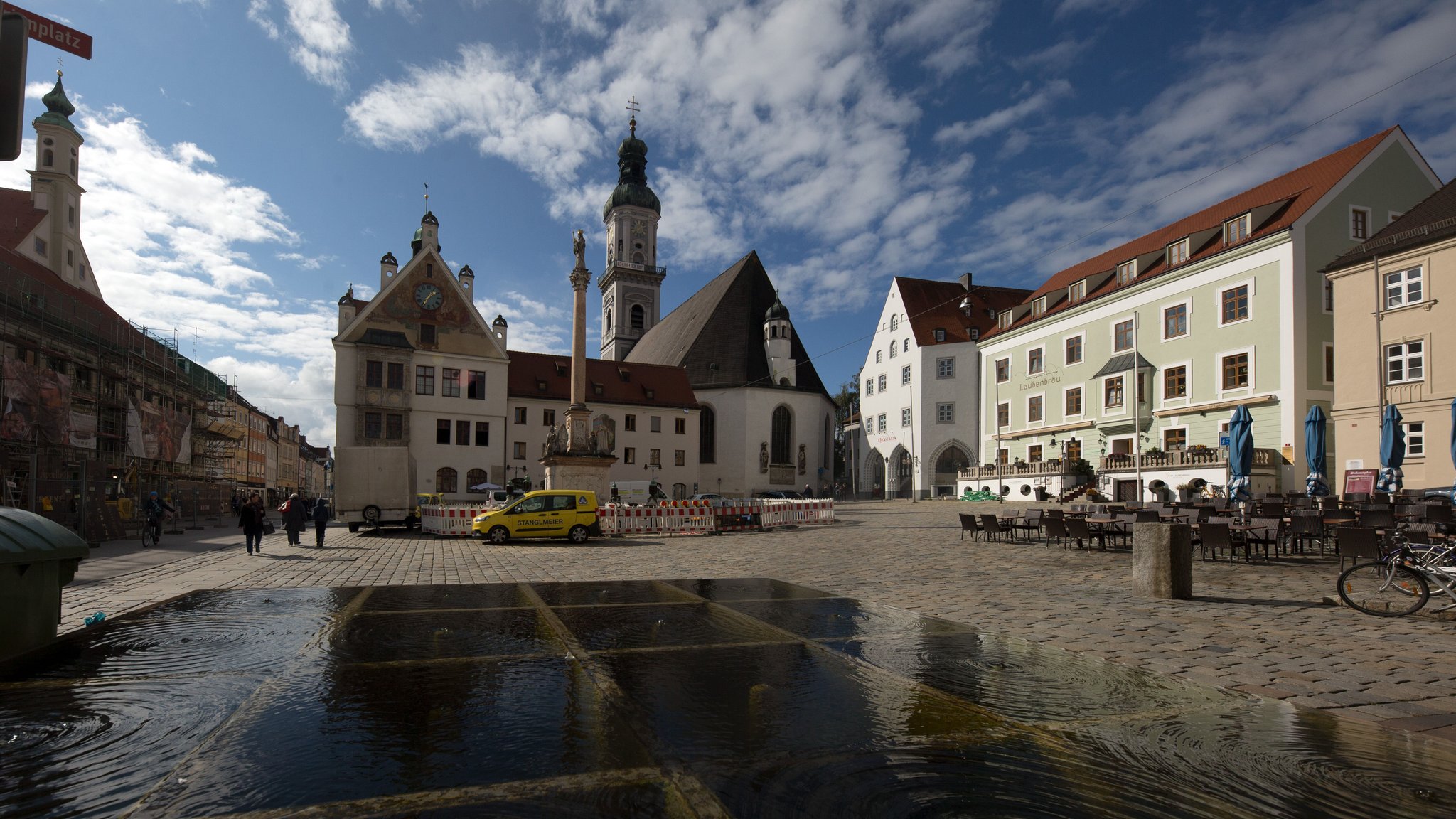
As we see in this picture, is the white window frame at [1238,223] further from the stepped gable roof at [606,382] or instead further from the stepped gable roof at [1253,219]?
the stepped gable roof at [606,382]

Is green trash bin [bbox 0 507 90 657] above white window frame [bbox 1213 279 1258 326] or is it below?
below

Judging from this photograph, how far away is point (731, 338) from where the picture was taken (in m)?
66.5

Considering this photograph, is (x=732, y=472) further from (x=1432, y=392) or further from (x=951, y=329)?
(x=1432, y=392)

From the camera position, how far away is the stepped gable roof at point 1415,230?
2633 cm

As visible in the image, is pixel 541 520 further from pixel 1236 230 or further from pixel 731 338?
pixel 731 338

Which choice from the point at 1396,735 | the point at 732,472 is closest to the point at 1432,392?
the point at 1396,735

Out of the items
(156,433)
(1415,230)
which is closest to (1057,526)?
(1415,230)

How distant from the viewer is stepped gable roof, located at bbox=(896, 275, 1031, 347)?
5681cm

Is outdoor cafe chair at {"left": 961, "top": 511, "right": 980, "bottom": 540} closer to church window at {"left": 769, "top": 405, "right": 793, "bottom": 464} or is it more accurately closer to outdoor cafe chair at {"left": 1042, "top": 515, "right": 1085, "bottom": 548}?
outdoor cafe chair at {"left": 1042, "top": 515, "right": 1085, "bottom": 548}

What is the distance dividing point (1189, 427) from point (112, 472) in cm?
5108

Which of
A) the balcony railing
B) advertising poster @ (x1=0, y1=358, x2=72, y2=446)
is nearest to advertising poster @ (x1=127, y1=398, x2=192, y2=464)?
advertising poster @ (x1=0, y1=358, x2=72, y2=446)

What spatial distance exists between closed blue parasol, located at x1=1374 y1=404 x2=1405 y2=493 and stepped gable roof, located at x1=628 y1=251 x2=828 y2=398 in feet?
147

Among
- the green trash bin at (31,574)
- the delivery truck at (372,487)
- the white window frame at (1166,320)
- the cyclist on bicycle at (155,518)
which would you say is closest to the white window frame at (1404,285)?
the white window frame at (1166,320)

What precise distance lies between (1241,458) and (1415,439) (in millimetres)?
8279
